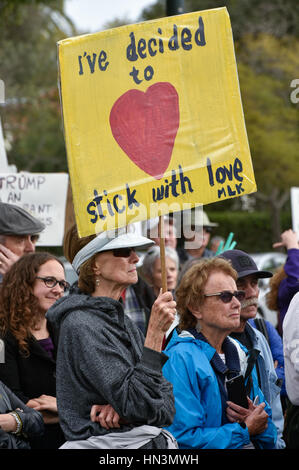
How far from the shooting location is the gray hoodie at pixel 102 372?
3.00m

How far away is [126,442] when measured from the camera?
10.1 ft

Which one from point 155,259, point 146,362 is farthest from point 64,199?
point 146,362

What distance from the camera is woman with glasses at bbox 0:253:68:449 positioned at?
3.87 meters

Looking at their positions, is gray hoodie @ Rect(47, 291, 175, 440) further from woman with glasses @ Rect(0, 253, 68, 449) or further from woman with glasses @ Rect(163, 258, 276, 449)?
woman with glasses @ Rect(0, 253, 68, 449)

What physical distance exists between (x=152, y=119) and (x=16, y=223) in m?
1.91

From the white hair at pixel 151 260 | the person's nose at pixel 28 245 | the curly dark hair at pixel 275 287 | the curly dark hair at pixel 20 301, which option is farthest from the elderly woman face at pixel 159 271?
the curly dark hair at pixel 20 301

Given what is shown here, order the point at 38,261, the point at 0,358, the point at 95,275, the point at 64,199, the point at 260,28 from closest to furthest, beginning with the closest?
the point at 95,275, the point at 0,358, the point at 38,261, the point at 64,199, the point at 260,28

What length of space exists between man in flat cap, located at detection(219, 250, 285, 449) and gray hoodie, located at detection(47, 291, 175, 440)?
1026 mm

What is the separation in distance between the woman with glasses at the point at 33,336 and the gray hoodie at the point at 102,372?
70 cm

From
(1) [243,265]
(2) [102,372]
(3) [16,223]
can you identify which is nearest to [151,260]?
(3) [16,223]

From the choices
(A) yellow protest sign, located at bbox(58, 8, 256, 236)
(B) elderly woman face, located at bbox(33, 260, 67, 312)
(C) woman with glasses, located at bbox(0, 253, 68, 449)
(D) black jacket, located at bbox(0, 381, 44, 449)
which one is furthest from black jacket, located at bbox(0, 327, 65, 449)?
(A) yellow protest sign, located at bbox(58, 8, 256, 236)
